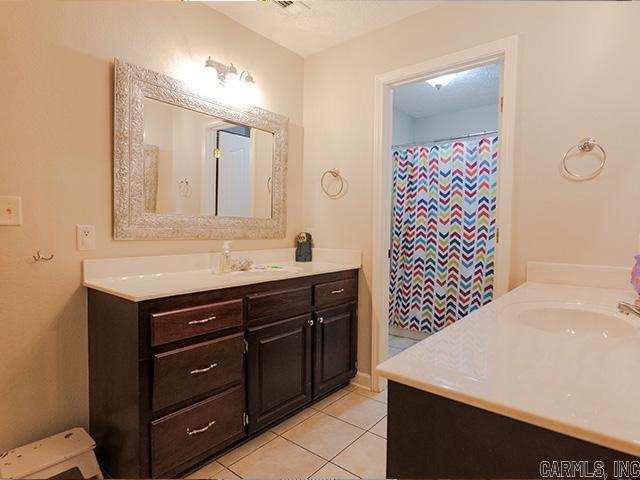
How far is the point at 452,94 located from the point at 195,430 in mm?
3086

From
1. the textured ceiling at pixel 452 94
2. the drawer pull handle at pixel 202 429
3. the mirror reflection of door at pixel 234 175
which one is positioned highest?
the textured ceiling at pixel 452 94

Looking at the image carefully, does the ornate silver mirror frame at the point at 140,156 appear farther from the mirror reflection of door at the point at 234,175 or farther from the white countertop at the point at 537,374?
the white countertop at the point at 537,374

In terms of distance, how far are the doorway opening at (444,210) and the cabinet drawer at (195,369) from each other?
1.63 meters

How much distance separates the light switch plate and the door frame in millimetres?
1767

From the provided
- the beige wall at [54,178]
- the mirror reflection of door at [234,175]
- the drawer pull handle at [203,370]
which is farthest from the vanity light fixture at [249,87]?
the drawer pull handle at [203,370]

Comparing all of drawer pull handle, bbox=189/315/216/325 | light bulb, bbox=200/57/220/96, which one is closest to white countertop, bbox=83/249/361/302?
drawer pull handle, bbox=189/315/216/325

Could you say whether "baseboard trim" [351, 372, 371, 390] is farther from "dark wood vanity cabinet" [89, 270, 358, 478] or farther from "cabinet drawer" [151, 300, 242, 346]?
"cabinet drawer" [151, 300, 242, 346]

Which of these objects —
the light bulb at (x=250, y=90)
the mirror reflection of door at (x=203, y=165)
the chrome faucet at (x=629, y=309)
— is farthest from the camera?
the light bulb at (x=250, y=90)

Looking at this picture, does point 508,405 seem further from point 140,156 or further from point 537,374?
point 140,156

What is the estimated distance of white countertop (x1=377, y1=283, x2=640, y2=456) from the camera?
49 cm

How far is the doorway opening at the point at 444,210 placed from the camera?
2848 millimetres

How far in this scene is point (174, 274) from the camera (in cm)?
182

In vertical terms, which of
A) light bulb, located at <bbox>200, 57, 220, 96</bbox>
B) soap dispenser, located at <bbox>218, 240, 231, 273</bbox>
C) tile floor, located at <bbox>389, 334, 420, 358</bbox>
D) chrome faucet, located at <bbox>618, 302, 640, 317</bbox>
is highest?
light bulb, located at <bbox>200, 57, 220, 96</bbox>

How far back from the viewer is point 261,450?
1648 mm
